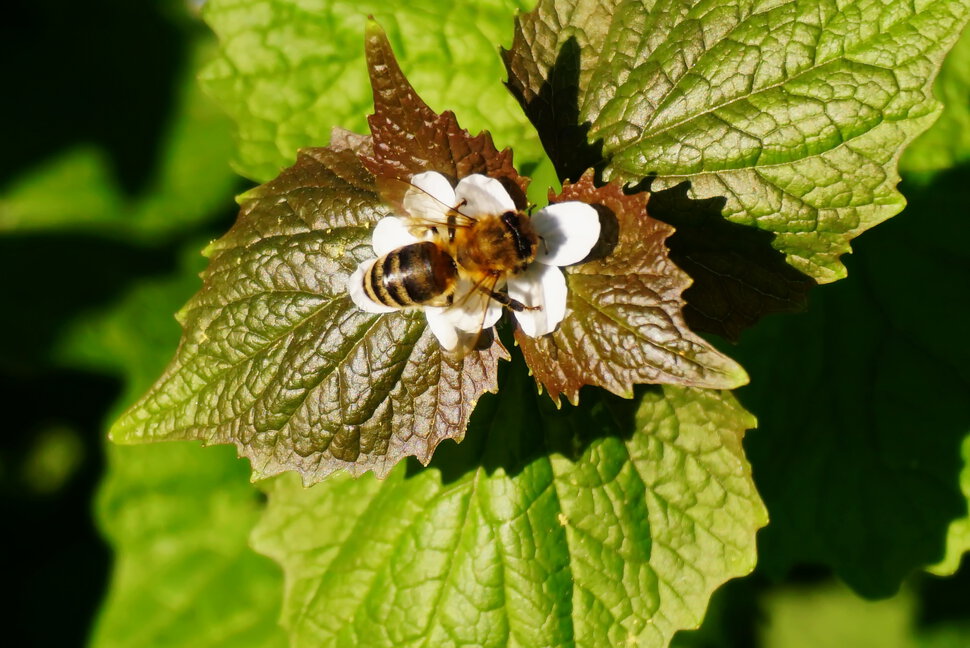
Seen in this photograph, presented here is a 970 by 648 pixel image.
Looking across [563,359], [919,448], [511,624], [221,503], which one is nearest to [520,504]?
[511,624]

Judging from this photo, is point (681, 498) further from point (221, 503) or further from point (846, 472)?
point (221, 503)

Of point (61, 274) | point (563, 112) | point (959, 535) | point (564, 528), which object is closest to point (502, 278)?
point (563, 112)

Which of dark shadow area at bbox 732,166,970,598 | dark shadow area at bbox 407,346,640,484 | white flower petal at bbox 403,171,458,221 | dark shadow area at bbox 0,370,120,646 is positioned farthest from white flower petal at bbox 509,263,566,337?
dark shadow area at bbox 0,370,120,646

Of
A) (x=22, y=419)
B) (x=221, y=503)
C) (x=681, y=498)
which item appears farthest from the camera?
(x=22, y=419)

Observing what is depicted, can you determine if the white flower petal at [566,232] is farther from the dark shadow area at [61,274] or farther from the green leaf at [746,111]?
the dark shadow area at [61,274]

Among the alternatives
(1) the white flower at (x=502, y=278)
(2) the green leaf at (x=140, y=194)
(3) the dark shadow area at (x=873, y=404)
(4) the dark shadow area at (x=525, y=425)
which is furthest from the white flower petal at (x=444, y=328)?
(2) the green leaf at (x=140, y=194)

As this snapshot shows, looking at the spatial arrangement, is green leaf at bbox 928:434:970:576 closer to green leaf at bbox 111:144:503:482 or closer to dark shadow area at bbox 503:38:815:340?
dark shadow area at bbox 503:38:815:340

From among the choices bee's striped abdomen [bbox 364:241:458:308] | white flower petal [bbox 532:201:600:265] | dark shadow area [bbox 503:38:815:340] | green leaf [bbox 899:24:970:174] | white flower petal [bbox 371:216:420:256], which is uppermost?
white flower petal [bbox 371:216:420:256]
